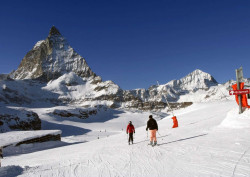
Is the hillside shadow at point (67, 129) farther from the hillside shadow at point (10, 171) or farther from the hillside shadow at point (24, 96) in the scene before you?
the hillside shadow at point (24, 96)

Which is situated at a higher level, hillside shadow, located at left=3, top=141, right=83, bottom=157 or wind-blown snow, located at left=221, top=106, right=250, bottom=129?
wind-blown snow, located at left=221, top=106, right=250, bottom=129

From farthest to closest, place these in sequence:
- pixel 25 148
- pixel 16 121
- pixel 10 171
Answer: pixel 16 121 < pixel 25 148 < pixel 10 171

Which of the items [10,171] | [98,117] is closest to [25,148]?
[10,171]

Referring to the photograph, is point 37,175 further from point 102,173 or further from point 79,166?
point 102,173

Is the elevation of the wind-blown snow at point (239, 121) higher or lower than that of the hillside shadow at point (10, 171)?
higher

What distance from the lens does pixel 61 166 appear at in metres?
8.16

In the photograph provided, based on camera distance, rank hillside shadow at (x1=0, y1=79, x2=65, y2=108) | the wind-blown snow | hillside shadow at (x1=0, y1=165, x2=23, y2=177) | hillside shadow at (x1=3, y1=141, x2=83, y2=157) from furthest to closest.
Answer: hillside shadow at (x1=0, y1=79, x2=65, y2=108), hillside shadow at (x1=3, y1=141, x2=83, y2=157), the wind-blown snow, hillside shadow at (x1=0, y1=165, x2=23, y2=177)

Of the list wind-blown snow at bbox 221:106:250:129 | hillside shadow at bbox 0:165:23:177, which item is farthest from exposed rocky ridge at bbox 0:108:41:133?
wind-blown snow at bbox 221:106:250:129

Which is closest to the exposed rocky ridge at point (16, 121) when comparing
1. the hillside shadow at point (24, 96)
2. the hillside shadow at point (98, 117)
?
the hillside shadow at point (98, 117)

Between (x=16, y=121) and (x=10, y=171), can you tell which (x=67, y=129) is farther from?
(x=10, y=171)

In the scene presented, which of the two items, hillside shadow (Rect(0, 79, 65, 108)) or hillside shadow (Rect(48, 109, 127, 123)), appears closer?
hillside shadow (Rect(48, 109, 127, 123))

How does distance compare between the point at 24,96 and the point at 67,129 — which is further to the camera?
the point at 24,96

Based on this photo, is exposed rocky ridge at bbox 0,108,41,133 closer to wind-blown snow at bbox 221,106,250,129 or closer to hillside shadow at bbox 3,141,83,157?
hillside shadow at bbox 3,141,83,157

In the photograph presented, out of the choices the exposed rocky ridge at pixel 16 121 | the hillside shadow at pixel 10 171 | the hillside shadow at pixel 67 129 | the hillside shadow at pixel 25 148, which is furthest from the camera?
the hillside shadow at pixel 67 129
